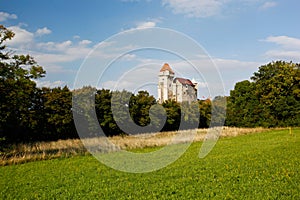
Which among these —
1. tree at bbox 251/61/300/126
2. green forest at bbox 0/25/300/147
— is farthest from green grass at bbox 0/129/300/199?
tree at bbox 251/61/300/126

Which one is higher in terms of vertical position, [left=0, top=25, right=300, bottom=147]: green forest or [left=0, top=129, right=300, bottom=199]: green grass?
[left=0, top=25, right=300, bottom=147]: green forest

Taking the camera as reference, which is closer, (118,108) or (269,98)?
(118,108)

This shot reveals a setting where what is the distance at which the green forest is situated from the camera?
2355 cm

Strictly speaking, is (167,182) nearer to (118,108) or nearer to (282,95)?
(118,108)

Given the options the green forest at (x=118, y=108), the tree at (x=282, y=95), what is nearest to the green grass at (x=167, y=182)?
the green forest at (x=118, y=108)

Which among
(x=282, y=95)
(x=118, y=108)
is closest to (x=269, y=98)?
(x=282, y=95)

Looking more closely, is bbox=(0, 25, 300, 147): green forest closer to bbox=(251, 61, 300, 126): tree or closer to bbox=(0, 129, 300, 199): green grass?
bbox=(251, 61, 300, 126): tree

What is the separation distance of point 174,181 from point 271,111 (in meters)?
56.9

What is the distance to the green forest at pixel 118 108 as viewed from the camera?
2355 centimetres

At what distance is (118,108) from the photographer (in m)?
46.1

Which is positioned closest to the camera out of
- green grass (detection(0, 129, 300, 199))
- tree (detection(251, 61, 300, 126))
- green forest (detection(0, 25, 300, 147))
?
green grass (detection(0, 129, 300, 199))

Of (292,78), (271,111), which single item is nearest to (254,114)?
(271,111)

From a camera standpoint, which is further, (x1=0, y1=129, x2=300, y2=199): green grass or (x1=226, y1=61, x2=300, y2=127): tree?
(x1=226, y1=61, x2=300, y2=127): tree

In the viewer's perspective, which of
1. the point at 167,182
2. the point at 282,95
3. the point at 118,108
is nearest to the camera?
the point at 167,182
